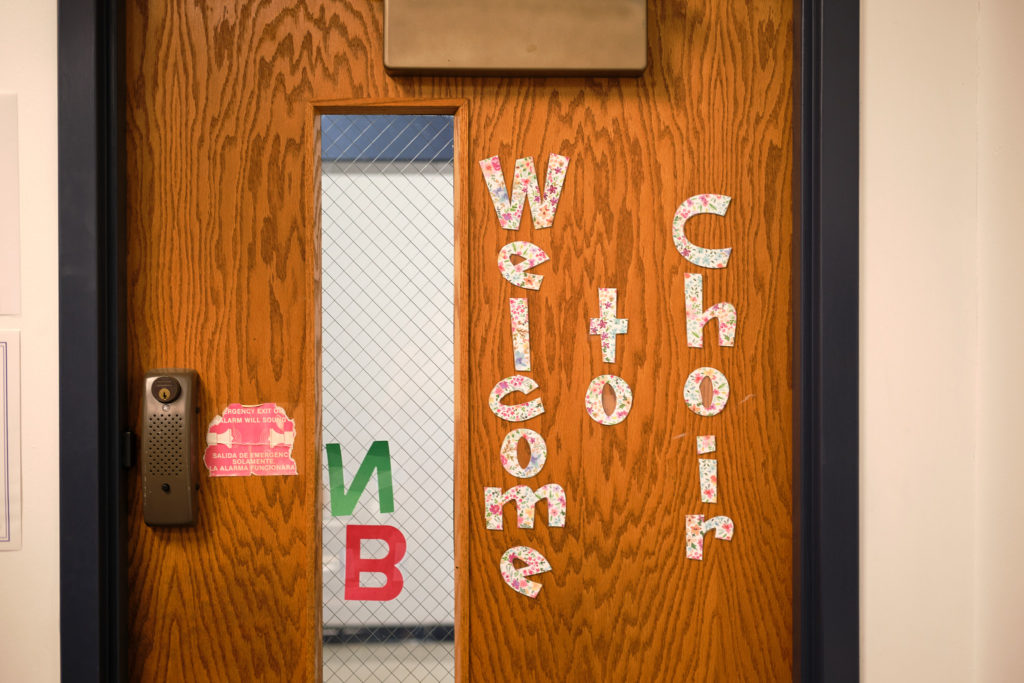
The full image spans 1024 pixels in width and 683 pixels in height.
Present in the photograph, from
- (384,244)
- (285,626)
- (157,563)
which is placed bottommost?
(285,626)

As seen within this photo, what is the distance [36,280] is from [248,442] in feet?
1.57

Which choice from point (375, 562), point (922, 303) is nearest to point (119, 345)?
point (375, 562)

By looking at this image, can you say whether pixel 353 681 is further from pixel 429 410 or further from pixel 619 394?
pixel 619 394

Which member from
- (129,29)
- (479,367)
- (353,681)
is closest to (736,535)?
(479,367)

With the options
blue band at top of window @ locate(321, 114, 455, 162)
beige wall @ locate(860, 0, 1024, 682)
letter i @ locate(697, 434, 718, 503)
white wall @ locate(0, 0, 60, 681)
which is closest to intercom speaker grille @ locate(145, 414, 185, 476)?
white wall @ locate(0, 0, 60, 681)

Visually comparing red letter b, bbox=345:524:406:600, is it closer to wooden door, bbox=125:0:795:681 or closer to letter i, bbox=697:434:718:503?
wooden door, bbox=125:0:795:681

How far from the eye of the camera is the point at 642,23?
3.74ft

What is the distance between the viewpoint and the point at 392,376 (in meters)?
1.24

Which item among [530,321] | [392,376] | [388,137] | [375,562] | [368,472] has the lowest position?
[375,562]

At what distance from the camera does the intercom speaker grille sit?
1.13 metres

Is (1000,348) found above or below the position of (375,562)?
above

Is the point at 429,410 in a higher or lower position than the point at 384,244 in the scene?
lower

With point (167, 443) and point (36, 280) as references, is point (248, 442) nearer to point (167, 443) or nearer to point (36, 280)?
point (167, 443)

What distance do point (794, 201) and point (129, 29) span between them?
133cm
